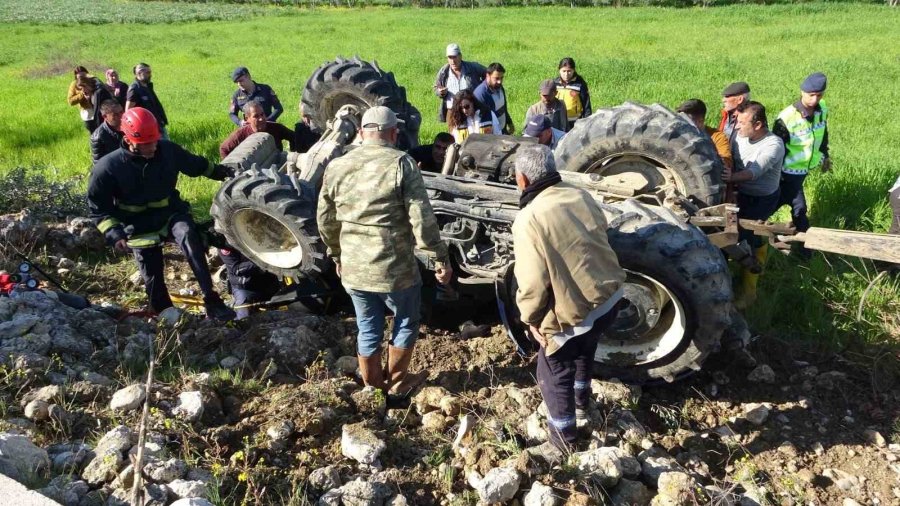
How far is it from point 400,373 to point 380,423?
0.36 metres

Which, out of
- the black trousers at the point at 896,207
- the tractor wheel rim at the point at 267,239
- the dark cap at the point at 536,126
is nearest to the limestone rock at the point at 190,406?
the tractor wheel rim at the point at 267,239

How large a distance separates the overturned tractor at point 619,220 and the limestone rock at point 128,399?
5.04 feet

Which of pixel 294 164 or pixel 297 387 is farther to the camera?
pixel 294 164

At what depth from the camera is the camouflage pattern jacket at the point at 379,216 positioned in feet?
11.3

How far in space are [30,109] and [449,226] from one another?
44.7 ft

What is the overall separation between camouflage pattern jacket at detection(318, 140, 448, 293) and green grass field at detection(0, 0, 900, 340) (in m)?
2.93

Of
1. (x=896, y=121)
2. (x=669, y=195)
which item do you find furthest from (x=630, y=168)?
(x=896, y=121)

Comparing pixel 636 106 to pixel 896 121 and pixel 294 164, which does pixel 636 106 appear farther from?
pixel 896 121

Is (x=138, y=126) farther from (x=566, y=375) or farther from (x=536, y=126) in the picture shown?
(x=566, y=375)

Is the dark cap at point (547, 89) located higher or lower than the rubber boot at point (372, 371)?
higher

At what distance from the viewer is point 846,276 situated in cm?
537

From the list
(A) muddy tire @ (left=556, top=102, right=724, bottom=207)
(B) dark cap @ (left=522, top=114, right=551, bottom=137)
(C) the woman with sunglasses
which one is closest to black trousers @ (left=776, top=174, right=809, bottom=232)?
(A) muddy tire @ (left=556, top=102, right=724, bottom=207)

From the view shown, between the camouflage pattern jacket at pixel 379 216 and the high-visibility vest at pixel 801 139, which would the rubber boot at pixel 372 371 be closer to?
the camouflage pattern jacket at pixel 379 216

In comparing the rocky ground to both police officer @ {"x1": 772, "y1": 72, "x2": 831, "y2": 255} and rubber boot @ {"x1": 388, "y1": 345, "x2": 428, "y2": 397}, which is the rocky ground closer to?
rubber boot @ {"x1": 388, "y1": 345, "x2": 428, "y2": 397}
